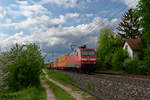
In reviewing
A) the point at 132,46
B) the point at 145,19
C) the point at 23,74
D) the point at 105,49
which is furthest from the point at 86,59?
the point at 105,49

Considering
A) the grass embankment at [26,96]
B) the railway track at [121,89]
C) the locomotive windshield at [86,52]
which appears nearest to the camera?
the railway track at [121,89]

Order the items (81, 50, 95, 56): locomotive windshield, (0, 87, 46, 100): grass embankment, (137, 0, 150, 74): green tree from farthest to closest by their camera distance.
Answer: (81, 50, 95, 56): locomotive windshield
(137, 0, 150, 74): green tree
(0, 87, 46, 100): grass embankment

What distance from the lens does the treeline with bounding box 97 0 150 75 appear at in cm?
2336

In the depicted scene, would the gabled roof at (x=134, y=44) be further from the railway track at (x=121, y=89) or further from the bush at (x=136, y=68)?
the railway track at (x=121, y=89)

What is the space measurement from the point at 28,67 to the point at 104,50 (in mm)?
32759

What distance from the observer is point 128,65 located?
87.3 ft

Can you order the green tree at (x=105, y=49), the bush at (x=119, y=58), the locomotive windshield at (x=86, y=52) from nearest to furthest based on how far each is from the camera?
the locomotive windshield at (x=86, y=52) < the bush at (x=119, y=58) < the green tree at (x=105, y=49)

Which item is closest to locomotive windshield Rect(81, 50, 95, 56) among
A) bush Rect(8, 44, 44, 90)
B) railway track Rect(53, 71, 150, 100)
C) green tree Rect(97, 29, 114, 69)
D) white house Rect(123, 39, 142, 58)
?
bush Rect(8, 44, 44, 90)

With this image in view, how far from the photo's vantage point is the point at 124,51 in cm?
3509

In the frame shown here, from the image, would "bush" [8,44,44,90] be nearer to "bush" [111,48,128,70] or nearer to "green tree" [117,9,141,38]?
"bush" [111,48,128,70]

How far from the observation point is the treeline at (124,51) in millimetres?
23361

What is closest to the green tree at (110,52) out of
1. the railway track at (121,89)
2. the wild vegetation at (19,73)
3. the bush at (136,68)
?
the bush at (136,68)

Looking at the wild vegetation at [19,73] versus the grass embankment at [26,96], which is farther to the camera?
the wild vegetation at [19,73]

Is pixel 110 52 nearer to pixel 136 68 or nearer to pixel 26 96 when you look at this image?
pixel 136 68
